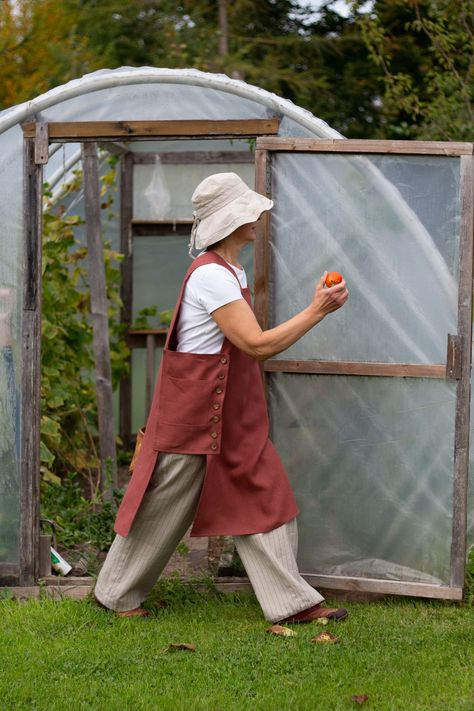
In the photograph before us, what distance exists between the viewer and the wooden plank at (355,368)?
15.8 feet

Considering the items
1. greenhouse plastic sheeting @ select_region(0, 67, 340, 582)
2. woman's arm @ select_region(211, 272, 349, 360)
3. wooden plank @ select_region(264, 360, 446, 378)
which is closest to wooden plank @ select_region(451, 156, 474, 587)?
wooden plank @ select_region(264, 360, 446, 378)

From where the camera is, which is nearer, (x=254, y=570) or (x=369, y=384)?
(x=254, y=570)

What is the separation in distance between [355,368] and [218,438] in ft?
2.45

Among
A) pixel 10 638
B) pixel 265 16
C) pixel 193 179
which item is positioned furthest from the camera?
pixel 265 16

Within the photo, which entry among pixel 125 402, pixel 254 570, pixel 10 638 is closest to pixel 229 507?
pixel 254 570

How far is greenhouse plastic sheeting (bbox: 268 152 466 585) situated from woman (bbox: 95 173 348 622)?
1.23 feet

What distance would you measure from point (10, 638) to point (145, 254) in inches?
198

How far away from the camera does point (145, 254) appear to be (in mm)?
9125

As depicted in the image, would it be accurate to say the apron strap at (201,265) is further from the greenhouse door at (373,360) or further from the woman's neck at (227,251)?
the greenhouse door at (373,360)

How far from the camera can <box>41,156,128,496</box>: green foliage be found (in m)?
6.99

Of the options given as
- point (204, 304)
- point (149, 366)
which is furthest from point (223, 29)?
point (204, 304)

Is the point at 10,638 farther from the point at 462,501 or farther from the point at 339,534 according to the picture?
the point at 462,501

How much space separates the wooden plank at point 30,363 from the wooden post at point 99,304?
1.83 m

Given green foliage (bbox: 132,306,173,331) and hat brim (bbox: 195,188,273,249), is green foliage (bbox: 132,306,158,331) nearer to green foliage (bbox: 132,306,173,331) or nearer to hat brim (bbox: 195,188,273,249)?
green foliage (bbox: 132,306,173,331)
